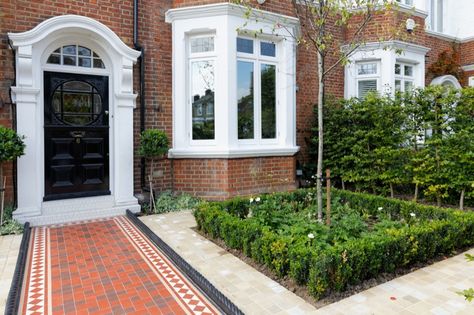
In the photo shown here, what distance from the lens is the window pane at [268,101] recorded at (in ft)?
24.9

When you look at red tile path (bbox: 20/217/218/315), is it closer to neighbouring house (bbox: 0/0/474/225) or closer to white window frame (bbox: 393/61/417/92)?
neighbouring house (bbox: 0/0/474/225)

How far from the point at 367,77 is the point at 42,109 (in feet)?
26.5

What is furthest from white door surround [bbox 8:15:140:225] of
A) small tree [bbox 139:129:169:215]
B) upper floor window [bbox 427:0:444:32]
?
upper floor window [bbox 427:0:444:32]

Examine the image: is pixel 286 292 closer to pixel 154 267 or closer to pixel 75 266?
pixel 154 267

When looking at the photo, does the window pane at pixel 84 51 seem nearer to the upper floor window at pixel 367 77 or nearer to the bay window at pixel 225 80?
the bay window at pixel 225 80

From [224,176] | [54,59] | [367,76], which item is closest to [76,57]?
[54,59]

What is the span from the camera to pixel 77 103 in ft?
20.5

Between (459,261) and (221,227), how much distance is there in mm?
2977

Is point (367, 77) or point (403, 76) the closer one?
point (367, 77)

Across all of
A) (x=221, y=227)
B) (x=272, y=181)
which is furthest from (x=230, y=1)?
(x=221, y=227)

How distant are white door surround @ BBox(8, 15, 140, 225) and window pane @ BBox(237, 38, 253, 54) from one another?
2.06 m

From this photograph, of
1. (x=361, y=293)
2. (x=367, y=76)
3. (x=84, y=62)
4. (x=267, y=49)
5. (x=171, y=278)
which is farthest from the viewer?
(x=367, y=76)

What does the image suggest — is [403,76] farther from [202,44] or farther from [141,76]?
[141,76]

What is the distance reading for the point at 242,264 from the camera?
4078 mm
